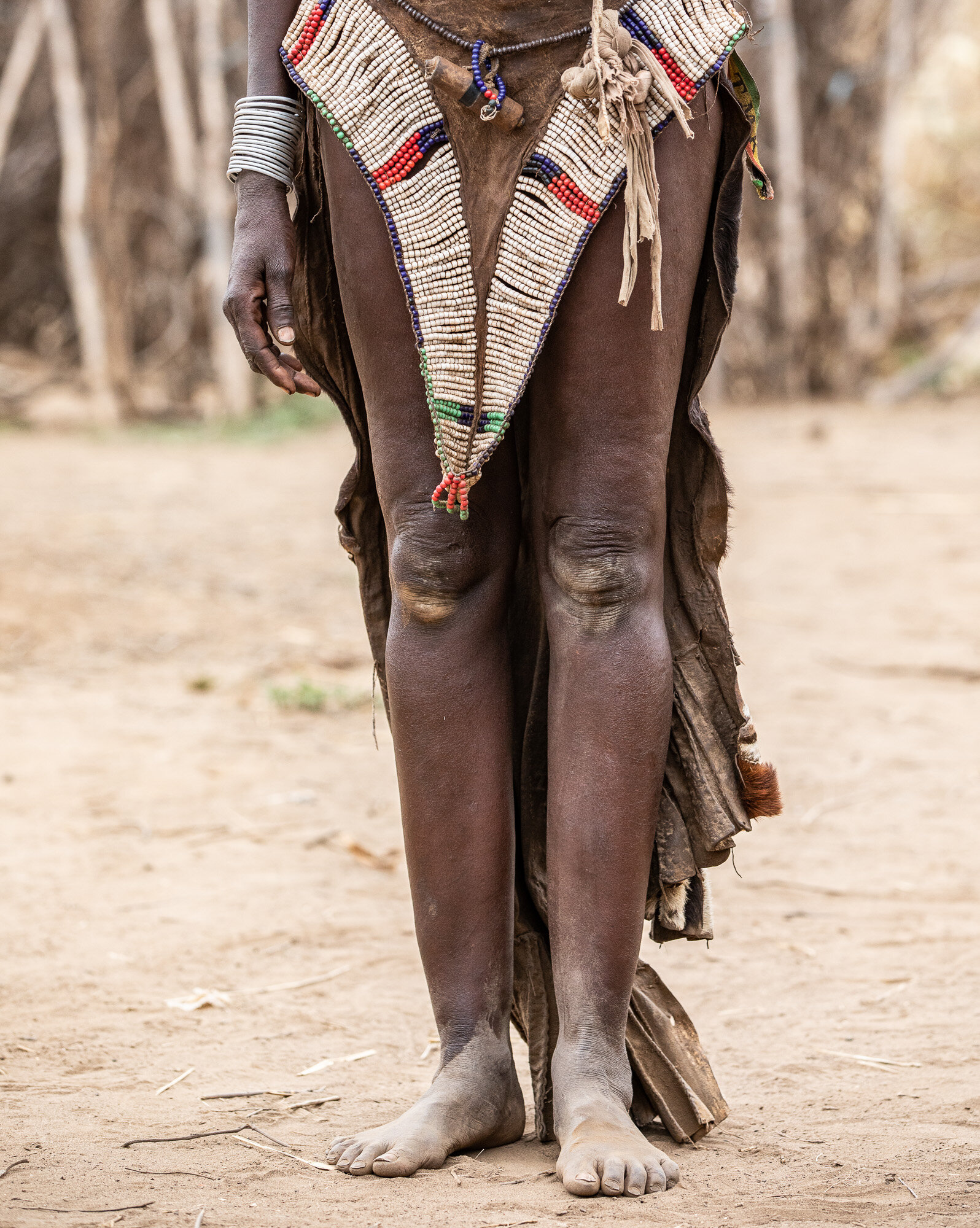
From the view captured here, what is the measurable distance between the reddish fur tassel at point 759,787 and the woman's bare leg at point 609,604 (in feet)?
0.50

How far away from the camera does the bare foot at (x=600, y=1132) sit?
59.7 inches

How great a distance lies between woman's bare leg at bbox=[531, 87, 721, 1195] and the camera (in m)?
1.67

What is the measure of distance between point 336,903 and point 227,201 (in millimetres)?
8643

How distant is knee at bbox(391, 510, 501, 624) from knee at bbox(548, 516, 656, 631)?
4.5 inches

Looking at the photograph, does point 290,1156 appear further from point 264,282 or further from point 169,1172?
point 264,282

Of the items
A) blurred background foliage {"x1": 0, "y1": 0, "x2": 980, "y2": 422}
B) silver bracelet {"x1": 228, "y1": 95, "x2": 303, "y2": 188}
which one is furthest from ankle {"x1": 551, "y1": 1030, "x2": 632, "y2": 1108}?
blurred background foliage {"x1": 0, "y1": 0, "x2": 980, "y2": 422}

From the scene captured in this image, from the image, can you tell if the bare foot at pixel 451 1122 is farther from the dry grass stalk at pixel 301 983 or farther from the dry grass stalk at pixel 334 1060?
the dry grass stalk at pixel 301 983

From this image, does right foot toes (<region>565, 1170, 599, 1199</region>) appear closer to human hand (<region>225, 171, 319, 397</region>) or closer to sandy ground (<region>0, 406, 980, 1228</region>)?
sandy ground (<region>0, 406, 980, 1228</region>)

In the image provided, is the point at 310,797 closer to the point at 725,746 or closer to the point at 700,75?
the point at 725,746

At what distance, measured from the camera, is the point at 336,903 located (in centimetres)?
279

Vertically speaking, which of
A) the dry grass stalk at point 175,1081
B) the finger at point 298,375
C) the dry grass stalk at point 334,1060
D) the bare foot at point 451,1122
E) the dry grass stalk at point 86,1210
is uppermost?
the finger at point 298,375

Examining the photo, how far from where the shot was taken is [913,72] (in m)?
10.5

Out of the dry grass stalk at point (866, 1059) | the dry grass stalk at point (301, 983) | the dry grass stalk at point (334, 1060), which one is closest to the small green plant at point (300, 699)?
the dry grass stalk at point (301, 983)

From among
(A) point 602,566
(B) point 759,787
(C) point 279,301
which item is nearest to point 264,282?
(C) point 279,301
